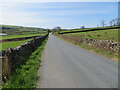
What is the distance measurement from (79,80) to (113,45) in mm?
11479

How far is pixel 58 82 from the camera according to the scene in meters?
Answer: 8.38

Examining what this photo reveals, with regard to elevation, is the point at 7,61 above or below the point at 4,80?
above

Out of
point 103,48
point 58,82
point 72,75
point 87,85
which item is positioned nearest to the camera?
point 87,85

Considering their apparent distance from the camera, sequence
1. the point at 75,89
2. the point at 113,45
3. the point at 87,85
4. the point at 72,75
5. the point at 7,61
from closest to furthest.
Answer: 1. the point at 75,89
2. the point at 87,85
3. the point at 7,61
4. the point at 72,75
5. the point at 113,45

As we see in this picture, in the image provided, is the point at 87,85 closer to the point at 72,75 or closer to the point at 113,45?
the point at 72,75

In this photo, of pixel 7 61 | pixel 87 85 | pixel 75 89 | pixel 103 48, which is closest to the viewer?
pixel 75 89

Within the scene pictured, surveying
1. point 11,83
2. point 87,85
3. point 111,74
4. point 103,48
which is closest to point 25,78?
point 11,83

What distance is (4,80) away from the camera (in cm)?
877

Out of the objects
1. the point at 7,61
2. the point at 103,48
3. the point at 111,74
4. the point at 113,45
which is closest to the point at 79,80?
the point at 111,74

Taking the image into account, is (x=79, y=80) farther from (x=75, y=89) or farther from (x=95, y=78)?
(x=75, y=89)

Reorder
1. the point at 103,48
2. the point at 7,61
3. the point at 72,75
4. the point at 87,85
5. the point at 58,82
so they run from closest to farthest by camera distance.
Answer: the point at 87,85 < the point at 58,82 < the point at 7,61 < the point at 72,75 < the point at 103,48

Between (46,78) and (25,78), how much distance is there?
43.2 inches

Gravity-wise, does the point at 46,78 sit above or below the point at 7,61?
below

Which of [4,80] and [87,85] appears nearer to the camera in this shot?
[87,85]
